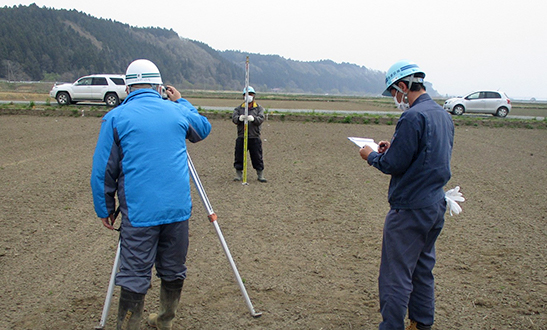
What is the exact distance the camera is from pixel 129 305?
9.69 ft

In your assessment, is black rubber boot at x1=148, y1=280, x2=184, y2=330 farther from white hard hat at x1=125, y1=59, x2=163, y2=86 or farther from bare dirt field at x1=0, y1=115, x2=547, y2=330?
white hard hat at x1=125, y1=59, x2=163, y2=86

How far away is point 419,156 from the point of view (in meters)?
2.85

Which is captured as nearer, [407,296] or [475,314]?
[407,296]

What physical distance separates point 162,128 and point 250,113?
576cm

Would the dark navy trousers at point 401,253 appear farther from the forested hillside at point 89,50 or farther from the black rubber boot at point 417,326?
the forested hillside at point 89,50

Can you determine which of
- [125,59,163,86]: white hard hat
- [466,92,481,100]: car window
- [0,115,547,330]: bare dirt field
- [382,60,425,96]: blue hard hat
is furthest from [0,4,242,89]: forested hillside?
[382,60,425,96]: blue hard hat

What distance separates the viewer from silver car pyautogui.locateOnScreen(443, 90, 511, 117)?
26.2m

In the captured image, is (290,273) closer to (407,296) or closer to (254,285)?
(254,285)

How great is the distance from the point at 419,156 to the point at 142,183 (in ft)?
6.28

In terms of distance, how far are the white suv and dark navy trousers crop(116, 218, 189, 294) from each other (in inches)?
889

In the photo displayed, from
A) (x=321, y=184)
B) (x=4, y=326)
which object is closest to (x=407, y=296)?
(x=4, y=326)

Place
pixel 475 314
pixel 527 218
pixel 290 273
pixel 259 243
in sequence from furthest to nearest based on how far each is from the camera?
pixel 527 218 < pixel 259 243 < pixel 290 273 < pixel 475 314

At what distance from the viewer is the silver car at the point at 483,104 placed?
2625 cm

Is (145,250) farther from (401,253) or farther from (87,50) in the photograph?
(87,50)
